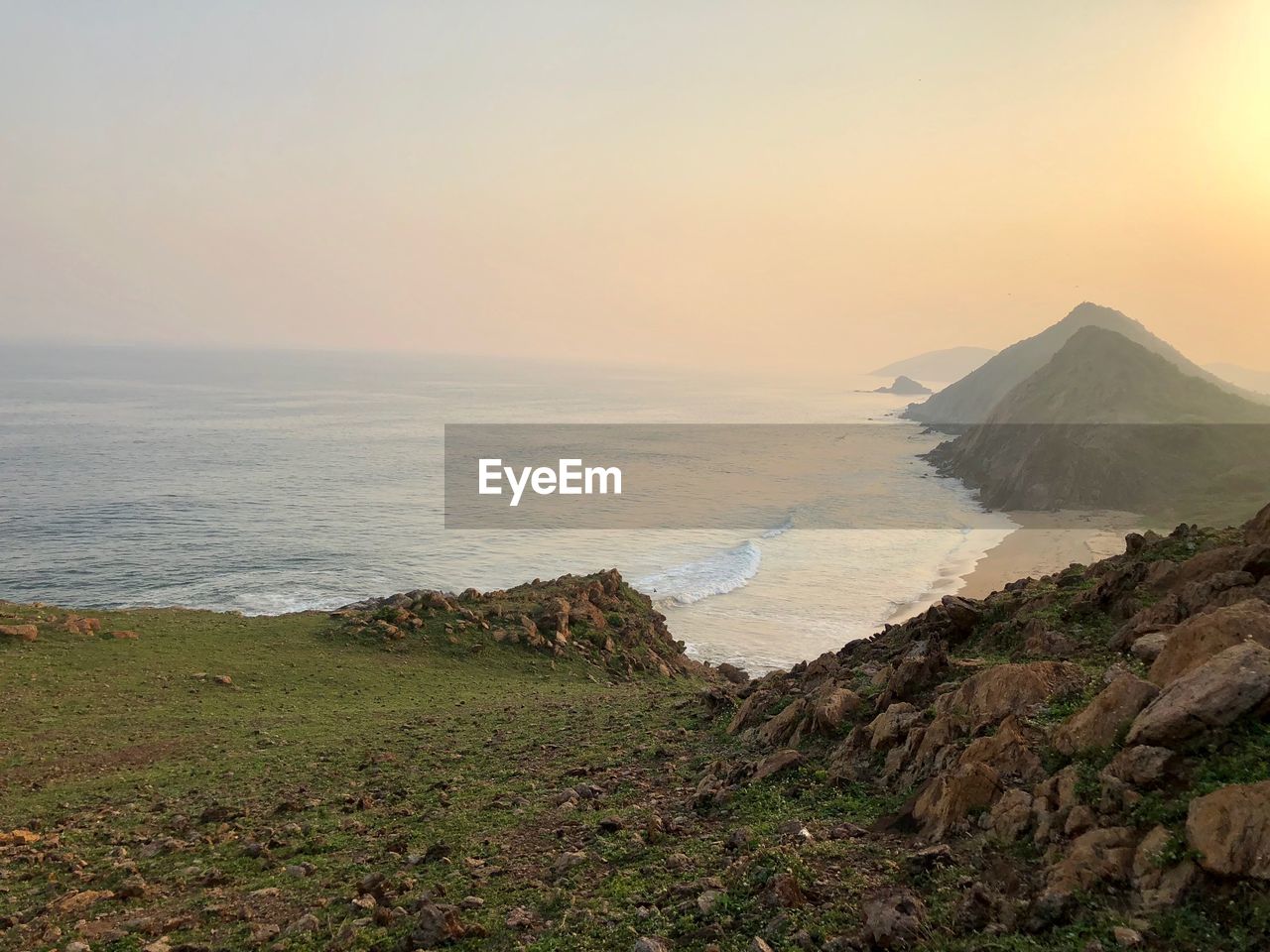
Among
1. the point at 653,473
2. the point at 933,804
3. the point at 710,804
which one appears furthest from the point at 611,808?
the point at 653,473

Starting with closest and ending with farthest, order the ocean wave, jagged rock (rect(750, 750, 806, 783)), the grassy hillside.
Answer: the grassy hillside, jagged rock (rect(750, 750, 806, 783)), the ocean wave

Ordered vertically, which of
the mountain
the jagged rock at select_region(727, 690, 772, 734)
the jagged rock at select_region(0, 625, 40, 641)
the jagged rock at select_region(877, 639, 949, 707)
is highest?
the mountain
